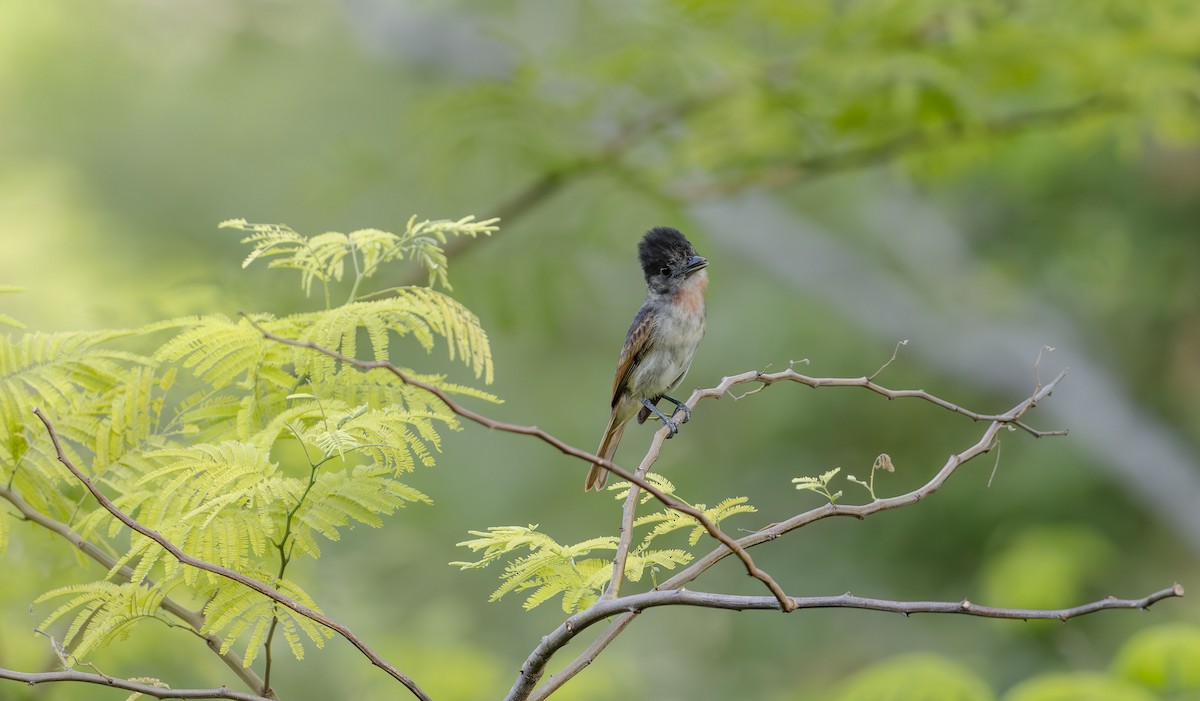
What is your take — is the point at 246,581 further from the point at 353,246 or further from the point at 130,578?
the point at 353,246

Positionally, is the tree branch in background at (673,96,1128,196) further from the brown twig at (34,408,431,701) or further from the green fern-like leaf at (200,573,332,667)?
the brown twig at (34,408,431,701)

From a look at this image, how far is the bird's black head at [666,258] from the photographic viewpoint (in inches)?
209

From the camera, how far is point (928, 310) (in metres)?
13.9

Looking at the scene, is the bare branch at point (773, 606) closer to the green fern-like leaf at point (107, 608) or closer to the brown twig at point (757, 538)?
the brown twig at point (757, 538)

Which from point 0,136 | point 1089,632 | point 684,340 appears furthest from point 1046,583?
point 0,136

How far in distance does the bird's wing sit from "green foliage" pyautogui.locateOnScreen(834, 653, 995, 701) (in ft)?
5.72

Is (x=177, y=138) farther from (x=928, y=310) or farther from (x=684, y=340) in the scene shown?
(x=684, y=340)

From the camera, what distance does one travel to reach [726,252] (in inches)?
626

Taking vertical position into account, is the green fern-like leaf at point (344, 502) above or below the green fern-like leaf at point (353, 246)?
below

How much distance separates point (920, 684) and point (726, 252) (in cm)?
1186

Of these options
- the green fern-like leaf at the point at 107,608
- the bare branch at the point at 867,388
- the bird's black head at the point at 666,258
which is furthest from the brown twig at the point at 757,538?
the bird's black head at the point at 666,258

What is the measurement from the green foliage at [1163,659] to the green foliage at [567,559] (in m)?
2.39

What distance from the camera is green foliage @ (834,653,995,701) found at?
13.7 feet

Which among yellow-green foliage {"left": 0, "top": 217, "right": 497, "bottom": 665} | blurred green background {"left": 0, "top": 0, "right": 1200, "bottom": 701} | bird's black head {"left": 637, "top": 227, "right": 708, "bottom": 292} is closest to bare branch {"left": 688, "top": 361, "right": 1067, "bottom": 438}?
blurred green background {"left": 0, "top": 0, "right": 1200, "bottom": 701}
